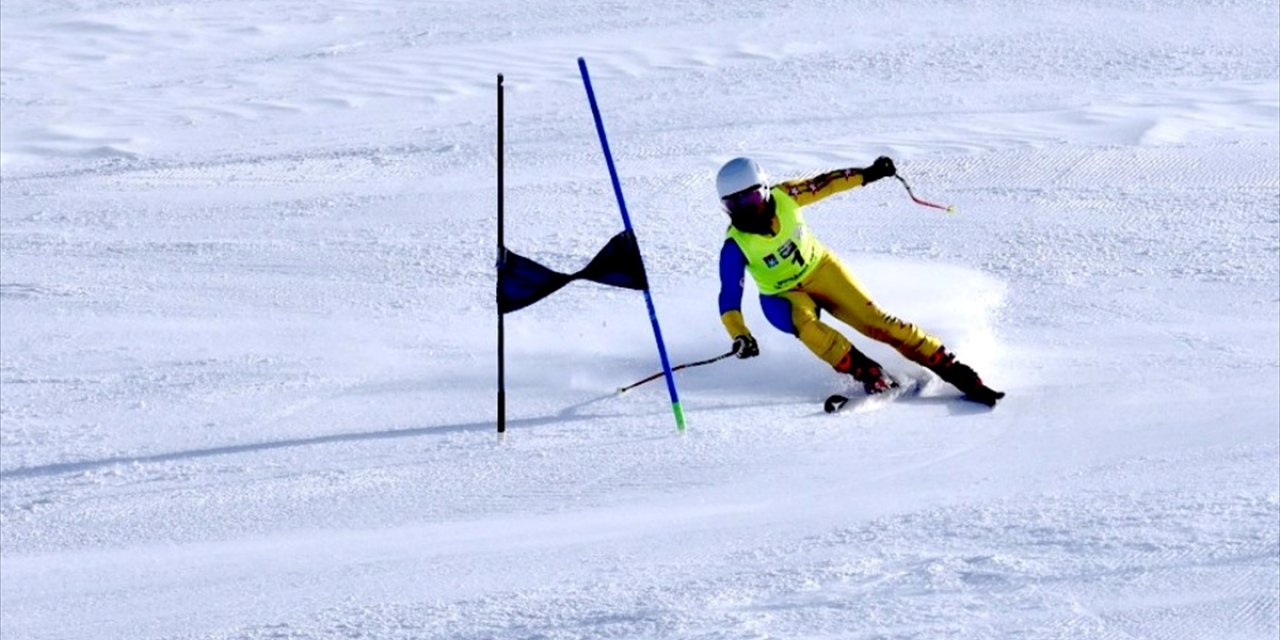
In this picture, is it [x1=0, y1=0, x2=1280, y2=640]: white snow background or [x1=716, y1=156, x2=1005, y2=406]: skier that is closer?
[x1=0, y1=0, x2=1280, y2=640]: white snow background

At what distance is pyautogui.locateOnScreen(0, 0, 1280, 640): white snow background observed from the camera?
749 cm

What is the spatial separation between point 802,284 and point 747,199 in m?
0.62

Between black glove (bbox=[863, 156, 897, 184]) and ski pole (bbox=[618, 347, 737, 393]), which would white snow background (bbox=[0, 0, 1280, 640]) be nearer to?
ski pole (bbox=[618, 347, 737, 393])

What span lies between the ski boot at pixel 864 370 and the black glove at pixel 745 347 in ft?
1.67

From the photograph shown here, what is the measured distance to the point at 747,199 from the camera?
901 centimetres

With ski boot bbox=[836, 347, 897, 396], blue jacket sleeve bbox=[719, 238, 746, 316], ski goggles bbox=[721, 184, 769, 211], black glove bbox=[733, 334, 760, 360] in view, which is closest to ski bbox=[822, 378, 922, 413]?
ski boot bbox=[836, 347, 897, 396]

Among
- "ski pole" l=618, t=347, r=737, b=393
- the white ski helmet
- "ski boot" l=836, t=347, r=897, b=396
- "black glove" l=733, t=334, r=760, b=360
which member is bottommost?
"ski pole" l=618, t=347, r=737, b=393

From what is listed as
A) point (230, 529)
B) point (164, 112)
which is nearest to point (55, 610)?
point (230, 529)

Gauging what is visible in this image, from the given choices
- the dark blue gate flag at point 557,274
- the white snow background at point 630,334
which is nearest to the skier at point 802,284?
the white snow background at point 630,334

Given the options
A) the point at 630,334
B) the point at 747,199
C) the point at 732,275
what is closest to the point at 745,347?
the point at 732,275

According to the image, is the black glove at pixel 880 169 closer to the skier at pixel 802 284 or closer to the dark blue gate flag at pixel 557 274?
the skier at pixel 802 284

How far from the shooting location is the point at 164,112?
16.4 meters

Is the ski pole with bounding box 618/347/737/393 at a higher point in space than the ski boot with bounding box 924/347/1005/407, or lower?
lower

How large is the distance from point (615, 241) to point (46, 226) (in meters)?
6.04
